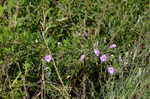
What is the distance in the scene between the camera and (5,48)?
224 cm

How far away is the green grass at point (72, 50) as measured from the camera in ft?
7.34

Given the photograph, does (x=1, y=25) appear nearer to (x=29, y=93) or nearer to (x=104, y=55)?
(x=29, y=93)

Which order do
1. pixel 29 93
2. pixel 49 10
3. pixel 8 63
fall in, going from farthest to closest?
pixel 49 10, pixel 29 93, pixel 8 63

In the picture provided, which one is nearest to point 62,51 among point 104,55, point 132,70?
point 104,55

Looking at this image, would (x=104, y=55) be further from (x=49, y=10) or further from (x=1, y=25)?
(x=1, y=25)

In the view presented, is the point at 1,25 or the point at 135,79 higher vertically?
the point at 1,25

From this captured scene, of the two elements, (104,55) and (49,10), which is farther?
(49,10)

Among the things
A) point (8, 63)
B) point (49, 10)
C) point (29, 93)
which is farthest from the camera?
point (49, 10)

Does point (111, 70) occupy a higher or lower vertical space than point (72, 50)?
lower

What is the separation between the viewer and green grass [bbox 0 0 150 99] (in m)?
2.24

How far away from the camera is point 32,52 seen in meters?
2.29

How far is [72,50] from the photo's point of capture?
239 cm

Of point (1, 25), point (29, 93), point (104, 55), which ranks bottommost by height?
point (29, 93)

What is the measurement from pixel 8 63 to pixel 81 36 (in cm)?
55
